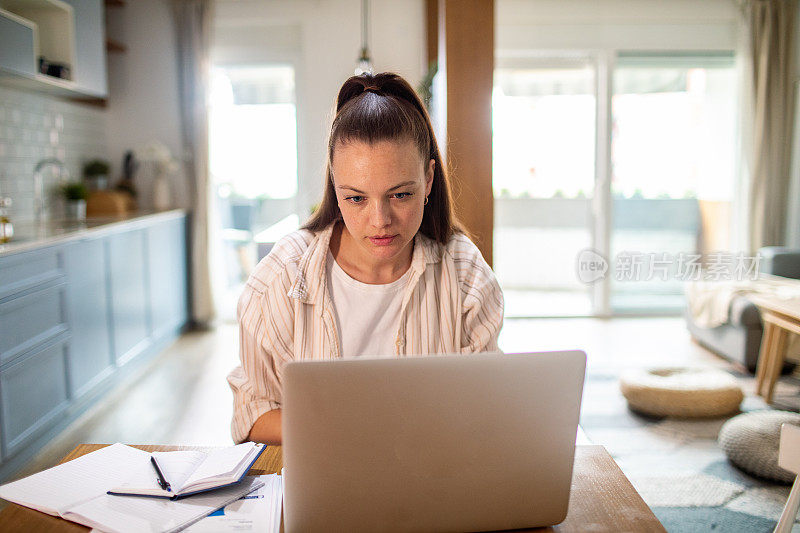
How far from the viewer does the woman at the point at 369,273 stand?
129cm

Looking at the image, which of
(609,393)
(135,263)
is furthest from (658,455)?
(135,263)

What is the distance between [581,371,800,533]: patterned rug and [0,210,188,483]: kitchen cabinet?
2.42 metres

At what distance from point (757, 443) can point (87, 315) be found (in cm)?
309

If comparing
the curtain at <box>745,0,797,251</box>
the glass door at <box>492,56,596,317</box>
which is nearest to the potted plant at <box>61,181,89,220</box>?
the glass door at <box>492,56,596,317</box>

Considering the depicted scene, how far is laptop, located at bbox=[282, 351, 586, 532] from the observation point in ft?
2.59

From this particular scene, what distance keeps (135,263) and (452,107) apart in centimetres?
245

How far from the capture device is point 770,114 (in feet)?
18.0

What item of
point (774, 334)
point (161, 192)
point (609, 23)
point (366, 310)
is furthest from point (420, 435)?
point (609, 23)

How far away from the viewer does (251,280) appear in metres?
1.39

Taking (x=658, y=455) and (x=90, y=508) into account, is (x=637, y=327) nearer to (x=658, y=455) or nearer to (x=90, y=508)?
(x=658, y=455)

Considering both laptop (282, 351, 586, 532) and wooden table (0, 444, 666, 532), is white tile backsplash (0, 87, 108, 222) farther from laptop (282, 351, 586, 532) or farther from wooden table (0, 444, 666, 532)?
laptop (282, 351, 586, 532)

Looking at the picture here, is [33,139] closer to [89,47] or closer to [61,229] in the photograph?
[89,47]

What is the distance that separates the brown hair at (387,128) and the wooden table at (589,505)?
57 centimetres

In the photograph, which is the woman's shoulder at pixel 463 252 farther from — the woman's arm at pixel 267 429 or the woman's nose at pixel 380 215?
the woman's arm at pixel 267 429
